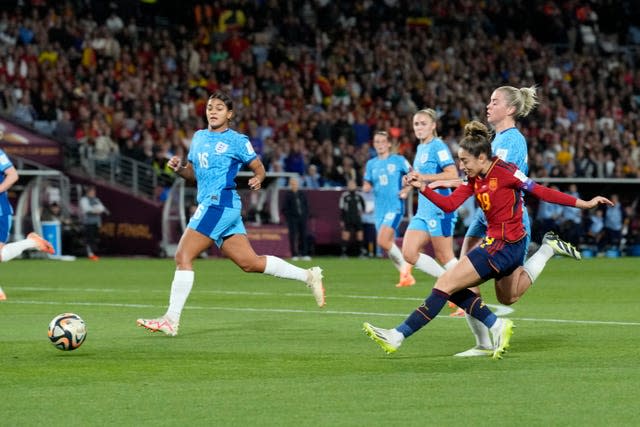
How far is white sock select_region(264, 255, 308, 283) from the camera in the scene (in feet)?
43.9

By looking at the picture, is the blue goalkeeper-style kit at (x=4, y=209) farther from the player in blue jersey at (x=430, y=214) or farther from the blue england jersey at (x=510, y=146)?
the blue england jersey at (x=510, y=146)

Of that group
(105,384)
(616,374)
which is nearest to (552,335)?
(616,374)

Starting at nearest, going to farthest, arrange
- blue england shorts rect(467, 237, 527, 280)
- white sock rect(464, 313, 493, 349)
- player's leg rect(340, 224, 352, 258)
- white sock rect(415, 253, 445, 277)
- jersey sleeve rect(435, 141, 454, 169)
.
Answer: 1. blue england shorts rect(467, 237, 527, 280)
2. white sock rect(464, 313, 493, 349)
3. jersey sleeve rect(435, 141, 454, 169)
4. white sock rect(415, 253, 445, 277)
5. player's leg rect(340, 224, 352, 258)

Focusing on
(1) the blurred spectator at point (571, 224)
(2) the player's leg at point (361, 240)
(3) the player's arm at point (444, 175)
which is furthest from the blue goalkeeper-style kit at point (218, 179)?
(1) the blurred spectator at point (571, 224)

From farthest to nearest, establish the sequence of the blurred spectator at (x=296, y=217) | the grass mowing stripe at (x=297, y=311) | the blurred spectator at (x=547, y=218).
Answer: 1. the blurred spectator at (x=547, y=218)
2. the blurred spectator at (x=296, y=217)
3. the grass mowing stripe at (x=297, y=311)

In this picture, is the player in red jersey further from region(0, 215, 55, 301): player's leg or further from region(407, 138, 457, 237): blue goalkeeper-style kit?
region(0, 215, 55, 301): player's leg

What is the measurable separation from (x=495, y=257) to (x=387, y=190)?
35.9 ft

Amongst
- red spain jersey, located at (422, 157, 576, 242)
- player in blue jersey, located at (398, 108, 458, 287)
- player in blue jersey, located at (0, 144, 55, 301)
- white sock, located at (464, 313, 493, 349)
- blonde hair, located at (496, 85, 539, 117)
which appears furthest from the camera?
player in blue jersey, located at (0, 144, 55, 301)

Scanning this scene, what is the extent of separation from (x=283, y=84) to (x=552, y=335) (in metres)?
25.6

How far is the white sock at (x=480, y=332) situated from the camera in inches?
423

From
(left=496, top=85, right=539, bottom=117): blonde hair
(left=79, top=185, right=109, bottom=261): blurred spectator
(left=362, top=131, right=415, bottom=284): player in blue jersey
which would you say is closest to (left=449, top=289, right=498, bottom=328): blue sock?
(left=496, top=85, right=539, bottom=117): blonde hair

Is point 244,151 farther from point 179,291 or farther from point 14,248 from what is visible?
point 14,248

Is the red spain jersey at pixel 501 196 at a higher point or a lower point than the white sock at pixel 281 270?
higher

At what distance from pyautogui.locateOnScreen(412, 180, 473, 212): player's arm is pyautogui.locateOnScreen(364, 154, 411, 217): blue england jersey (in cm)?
1011
